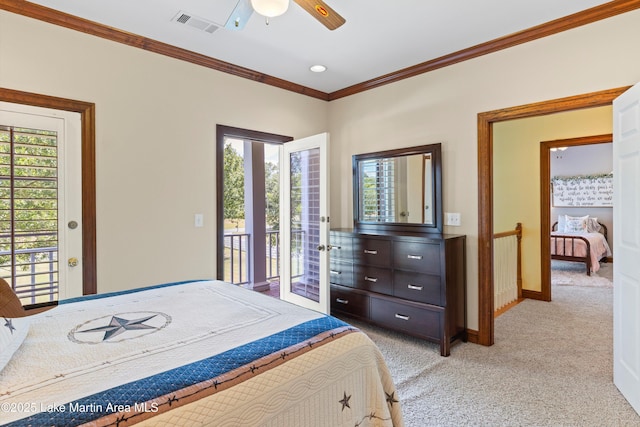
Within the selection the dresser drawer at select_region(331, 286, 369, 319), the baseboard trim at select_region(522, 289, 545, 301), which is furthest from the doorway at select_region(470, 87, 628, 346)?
the baseboard trim at select_region(522, 289, 545, 301)

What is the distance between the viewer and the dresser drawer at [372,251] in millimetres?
3232

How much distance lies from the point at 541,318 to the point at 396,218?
6.69ft

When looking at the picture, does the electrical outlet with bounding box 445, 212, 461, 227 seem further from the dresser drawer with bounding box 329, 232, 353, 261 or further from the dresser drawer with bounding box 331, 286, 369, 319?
the dresser drawer with bounding box 331, 286, 369, 319

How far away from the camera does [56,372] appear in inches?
38.7

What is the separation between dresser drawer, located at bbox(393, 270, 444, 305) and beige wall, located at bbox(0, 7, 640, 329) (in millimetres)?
474

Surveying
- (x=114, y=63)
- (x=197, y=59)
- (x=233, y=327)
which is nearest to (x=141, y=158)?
(x=114, y=63)

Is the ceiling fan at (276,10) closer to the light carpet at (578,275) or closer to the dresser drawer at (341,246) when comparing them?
the dresser drawer at (341,246)

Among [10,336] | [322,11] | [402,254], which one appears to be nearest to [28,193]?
[10,336]

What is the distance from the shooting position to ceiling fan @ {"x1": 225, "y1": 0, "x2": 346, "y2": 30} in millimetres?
1637

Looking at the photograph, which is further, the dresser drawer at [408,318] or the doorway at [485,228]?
the doorway at [485,228]

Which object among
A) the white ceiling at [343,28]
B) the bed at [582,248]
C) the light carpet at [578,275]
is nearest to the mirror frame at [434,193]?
the white ceiling at [343,28]

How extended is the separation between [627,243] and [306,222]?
2.64 meters

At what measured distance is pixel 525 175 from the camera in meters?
4.62

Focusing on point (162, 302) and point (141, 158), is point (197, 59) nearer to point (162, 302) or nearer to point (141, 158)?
point (141, 158)
